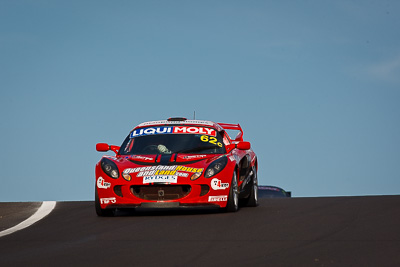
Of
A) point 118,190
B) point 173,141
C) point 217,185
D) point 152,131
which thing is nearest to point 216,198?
point 217,185

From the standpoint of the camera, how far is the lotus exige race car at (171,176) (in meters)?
11.1

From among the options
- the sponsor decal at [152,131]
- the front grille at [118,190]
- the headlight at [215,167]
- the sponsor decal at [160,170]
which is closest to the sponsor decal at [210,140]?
the sponsor decal at [152,131]

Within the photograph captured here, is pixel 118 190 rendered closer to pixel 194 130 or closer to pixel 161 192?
pixel 161 192

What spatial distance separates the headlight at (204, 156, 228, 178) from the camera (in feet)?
36.8

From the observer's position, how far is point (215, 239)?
784 cm

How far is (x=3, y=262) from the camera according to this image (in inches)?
257

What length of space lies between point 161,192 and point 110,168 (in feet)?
2.67

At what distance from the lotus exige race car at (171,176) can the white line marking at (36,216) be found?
89 centimetres

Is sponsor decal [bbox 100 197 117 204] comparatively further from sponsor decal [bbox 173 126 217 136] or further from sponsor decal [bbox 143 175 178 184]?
sponsor decal [bbox 173 126 217 136]

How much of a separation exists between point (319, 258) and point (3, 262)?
2.38 meters

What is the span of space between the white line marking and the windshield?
4.82 feet

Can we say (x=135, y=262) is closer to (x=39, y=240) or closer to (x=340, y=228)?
(x=39, y=240)

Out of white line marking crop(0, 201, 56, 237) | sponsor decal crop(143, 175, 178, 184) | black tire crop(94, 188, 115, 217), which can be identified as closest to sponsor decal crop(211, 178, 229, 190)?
sponsor decal crop(143, 175, 178, 184)

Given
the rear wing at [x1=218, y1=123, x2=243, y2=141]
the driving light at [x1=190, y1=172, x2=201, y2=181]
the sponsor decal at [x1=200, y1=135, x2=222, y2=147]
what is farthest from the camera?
the rear wing at [x1=218, y1=123, x2=243, y2=141]
